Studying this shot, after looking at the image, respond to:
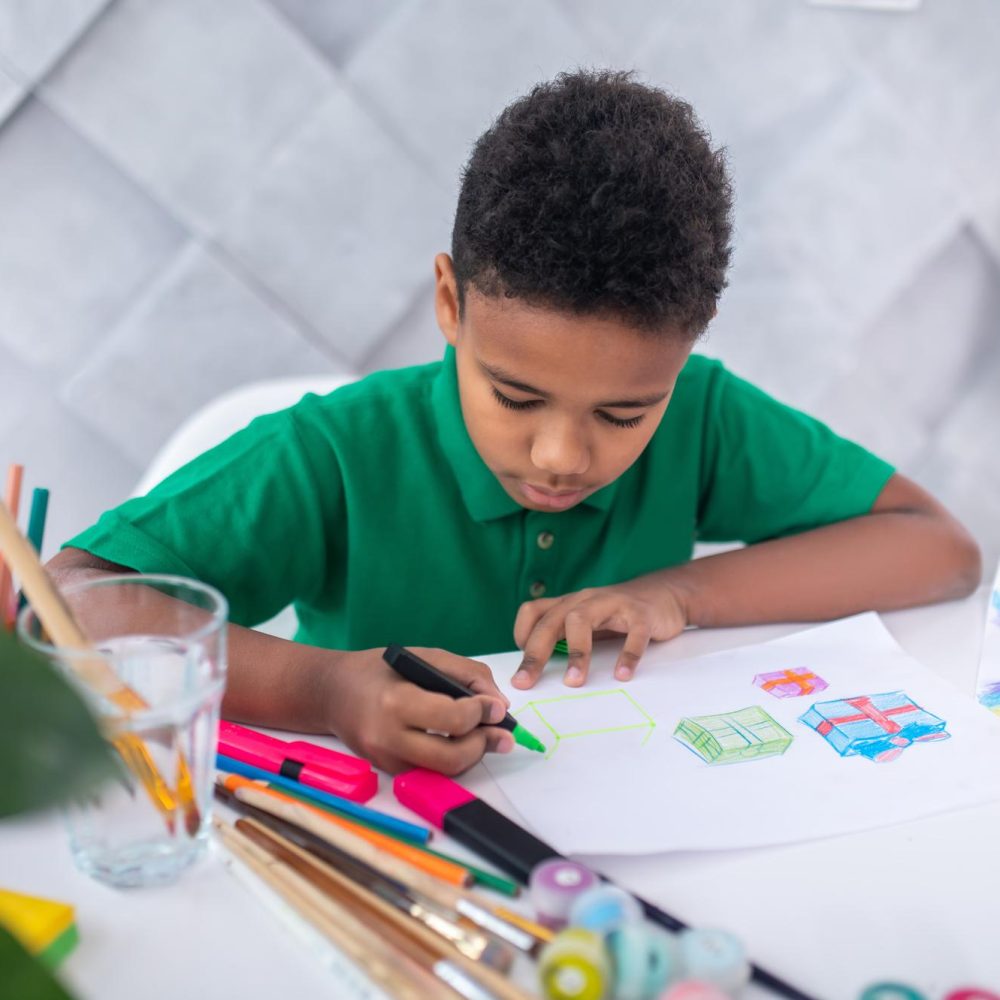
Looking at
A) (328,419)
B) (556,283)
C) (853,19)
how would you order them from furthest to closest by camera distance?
(853,19) < (328,419) < (556,283)

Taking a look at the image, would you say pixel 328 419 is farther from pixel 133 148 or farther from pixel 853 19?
pixel 853 19

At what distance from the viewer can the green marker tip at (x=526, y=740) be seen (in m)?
0.49

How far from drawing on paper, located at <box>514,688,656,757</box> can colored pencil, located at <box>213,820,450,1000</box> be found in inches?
6.0

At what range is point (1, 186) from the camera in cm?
119

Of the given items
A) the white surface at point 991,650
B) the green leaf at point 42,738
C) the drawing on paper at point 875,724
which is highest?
the white surface at point 991,650

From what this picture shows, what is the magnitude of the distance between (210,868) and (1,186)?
3.34 feet

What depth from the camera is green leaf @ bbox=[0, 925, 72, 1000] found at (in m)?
0.21

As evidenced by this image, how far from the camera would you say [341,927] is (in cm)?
36

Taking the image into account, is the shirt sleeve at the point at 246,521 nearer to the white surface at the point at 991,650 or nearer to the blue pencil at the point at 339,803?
the blue pencil at the point at 339,803

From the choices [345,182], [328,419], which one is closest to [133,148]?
[345,182]

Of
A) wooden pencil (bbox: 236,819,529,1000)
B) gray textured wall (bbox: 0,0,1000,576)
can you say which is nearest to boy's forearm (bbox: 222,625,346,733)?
wooden pencil (bbox: 236,819,529,1000)

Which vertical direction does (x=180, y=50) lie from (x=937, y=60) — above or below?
below

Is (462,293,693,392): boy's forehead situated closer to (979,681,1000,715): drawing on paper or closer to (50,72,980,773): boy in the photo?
(50,72,980,773): boy

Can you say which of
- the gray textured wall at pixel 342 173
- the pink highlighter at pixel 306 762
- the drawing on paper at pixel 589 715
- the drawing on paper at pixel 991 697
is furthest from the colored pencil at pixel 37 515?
the gray textured wall at pixel 342 173
